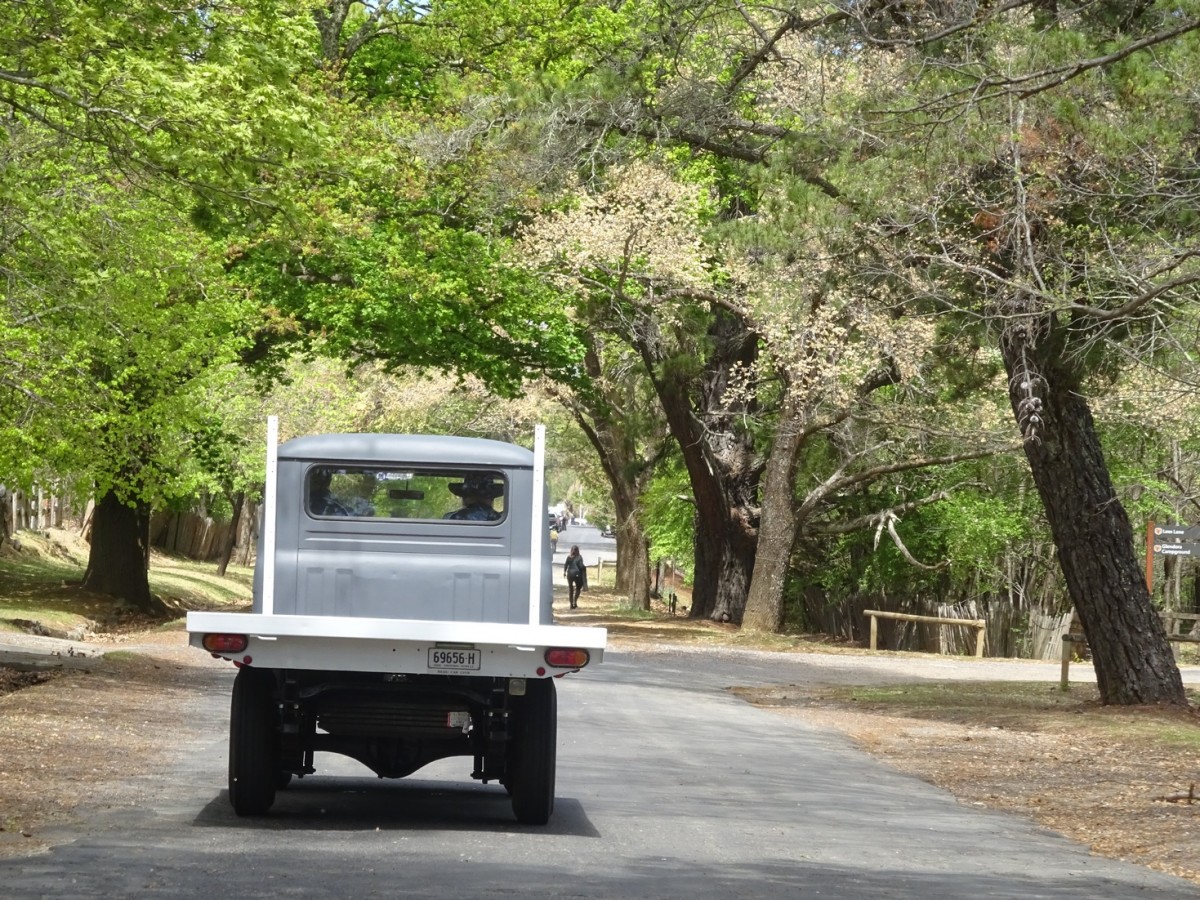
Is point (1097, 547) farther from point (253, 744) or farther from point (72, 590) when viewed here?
point (72, 590)

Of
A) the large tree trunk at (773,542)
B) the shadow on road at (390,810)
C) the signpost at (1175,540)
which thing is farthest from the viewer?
the large tree trunk at (773,542)

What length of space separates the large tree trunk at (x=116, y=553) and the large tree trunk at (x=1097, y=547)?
65.4ft

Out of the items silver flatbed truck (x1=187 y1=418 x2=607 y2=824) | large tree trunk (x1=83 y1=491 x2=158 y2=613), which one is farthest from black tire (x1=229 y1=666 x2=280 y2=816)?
large tree trunk (x1=83 y1=491 x2=158 y2=613)

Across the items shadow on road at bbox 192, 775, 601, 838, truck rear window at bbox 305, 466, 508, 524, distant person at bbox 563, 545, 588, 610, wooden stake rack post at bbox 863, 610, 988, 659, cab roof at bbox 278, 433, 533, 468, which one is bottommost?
shadow on road at bbox 192, 775, 601, 838

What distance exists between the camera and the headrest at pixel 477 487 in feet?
36.1

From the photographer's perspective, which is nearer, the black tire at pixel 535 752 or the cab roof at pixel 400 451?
the black tire at pixel 535 752

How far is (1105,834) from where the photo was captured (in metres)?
11.2

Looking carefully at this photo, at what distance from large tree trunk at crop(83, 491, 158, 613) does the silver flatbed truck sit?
23606 millimetres

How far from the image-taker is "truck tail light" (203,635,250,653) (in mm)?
9320

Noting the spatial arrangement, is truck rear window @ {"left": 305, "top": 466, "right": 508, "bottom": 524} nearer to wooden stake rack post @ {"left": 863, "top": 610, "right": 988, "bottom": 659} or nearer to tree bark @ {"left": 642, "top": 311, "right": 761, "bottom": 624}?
tree bark @ {"left": 642, "top": 311, "right": 761, "bottom": 624}

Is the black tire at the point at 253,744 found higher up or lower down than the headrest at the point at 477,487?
lower down

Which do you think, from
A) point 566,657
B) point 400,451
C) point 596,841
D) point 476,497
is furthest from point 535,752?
point 400,451

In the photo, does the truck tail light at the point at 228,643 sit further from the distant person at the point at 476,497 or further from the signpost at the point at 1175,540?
the signpost at the point at 1175,540

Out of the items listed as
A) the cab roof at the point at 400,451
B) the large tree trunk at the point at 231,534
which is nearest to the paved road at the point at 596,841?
the cab roof at the point at 400,451
